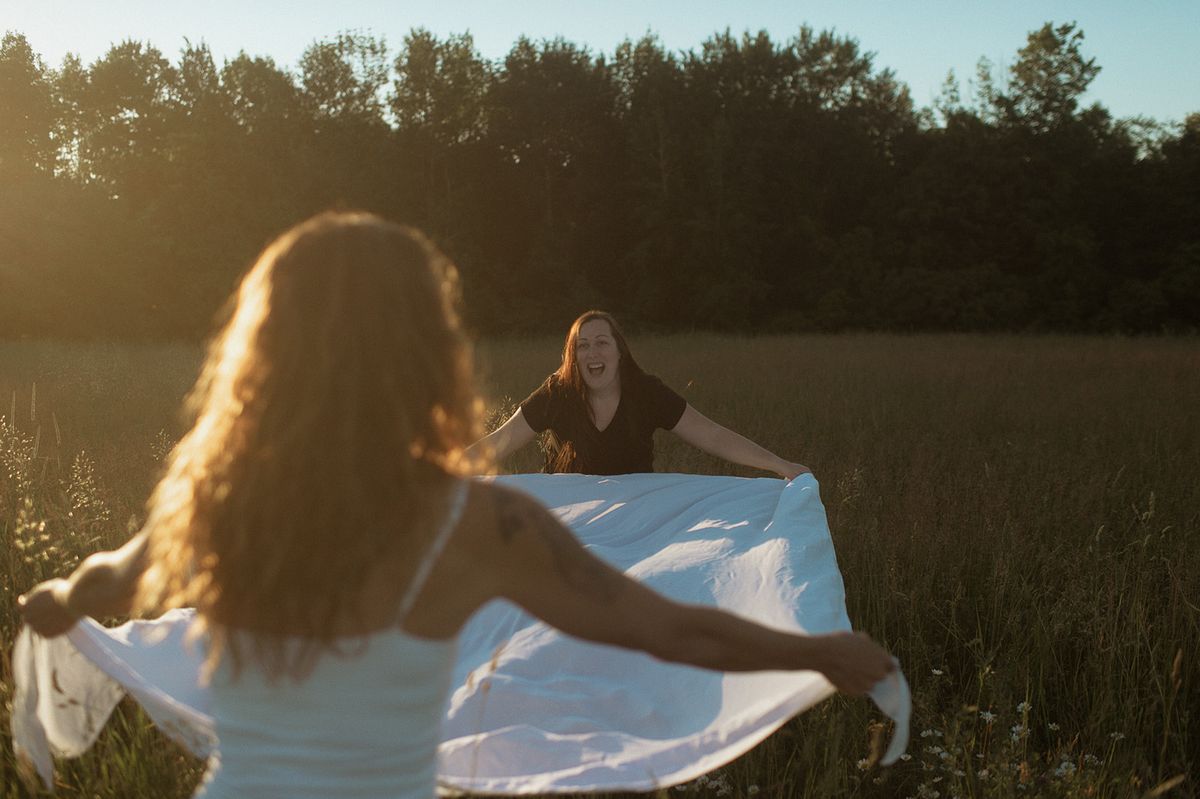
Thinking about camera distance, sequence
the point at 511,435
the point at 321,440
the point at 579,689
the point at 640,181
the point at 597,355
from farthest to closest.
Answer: the point at 640,181
the point at 511,435
the point at 597,355
the point at 579,689
the point at 321,440

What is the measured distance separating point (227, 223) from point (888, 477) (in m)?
29.1

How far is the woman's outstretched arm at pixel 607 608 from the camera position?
1478 mm

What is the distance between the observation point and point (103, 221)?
1236 inches

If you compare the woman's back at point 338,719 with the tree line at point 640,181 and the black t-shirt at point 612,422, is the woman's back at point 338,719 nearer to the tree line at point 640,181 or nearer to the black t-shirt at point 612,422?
the black t-shirt at point 612,422

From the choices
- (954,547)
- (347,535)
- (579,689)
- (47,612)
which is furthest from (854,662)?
(954,547)

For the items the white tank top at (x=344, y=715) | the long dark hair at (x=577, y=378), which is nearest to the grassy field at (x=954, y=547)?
the long dark hair at (x=577, y=378)

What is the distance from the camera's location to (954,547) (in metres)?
5.07

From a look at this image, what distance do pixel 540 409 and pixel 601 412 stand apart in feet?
1.04

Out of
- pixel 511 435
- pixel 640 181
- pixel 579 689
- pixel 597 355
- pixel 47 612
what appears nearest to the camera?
pixel 47 612

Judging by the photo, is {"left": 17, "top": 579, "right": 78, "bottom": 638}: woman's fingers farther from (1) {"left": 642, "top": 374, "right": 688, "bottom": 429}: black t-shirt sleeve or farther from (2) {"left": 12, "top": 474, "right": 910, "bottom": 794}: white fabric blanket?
(1) {"left": 642, "top": 374, "right": 688, "bottom": 429}: black t-shirt sleeve

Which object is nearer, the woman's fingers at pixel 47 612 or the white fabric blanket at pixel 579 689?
the woman's fingers at pixel 47 612

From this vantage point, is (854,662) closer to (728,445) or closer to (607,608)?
(607,608)

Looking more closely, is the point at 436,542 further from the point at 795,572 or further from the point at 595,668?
the point at 795,572

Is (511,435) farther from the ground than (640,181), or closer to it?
closer to it
